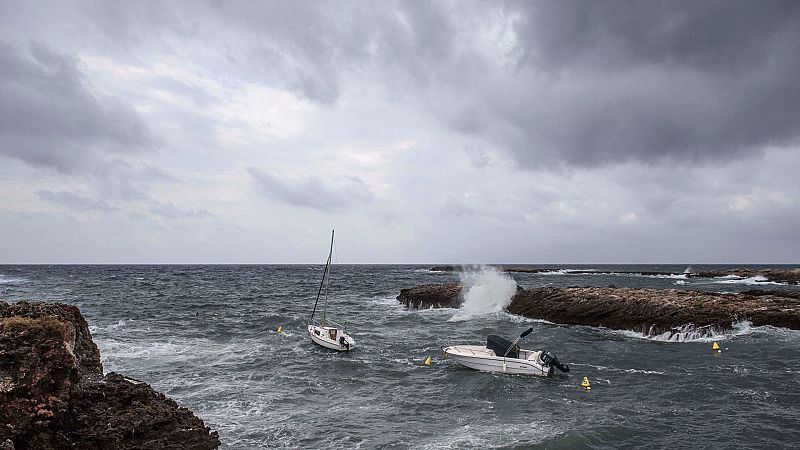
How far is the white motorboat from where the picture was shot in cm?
2730

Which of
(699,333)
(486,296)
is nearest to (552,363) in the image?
Result: (699,333)

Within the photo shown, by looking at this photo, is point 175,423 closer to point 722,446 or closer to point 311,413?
point 311,413

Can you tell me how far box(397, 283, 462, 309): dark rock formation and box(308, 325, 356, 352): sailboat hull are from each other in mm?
26035

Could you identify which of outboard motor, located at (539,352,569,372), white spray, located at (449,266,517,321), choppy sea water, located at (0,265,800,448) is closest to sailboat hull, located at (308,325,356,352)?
choppy sea water, located at (0,265,800,448)

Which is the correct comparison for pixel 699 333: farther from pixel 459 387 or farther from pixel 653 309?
pixel 459 387

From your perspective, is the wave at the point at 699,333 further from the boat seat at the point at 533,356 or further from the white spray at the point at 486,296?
the white spray at the point at 486,296

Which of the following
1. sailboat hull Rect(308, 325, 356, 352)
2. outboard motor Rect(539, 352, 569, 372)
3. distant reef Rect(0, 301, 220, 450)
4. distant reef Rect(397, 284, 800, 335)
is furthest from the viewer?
distant reef Rect(397, 284, 800, 335)

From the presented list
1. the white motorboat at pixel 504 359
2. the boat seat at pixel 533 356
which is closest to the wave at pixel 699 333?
A: the boat seat at pixel 533 356

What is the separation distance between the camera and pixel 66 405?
12.3 m

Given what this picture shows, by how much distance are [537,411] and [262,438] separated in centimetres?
1186

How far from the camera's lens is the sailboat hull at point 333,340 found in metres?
32.9

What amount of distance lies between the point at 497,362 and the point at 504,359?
466 millimetres

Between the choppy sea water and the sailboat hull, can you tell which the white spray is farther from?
the sailboat hull

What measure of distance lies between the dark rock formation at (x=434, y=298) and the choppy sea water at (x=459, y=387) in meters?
14.9
